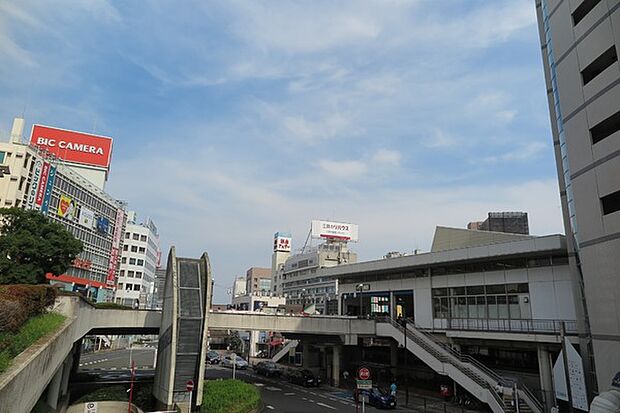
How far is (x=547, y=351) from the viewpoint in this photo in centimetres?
3062

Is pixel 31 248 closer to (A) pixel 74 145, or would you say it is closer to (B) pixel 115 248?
(A) pixel 74 145

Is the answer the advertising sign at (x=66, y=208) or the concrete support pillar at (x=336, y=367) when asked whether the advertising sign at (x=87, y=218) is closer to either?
the advertising sign at (x=66, y=208)

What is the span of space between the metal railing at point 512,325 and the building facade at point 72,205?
36.1 meters

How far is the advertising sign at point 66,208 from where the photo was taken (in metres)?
56.0

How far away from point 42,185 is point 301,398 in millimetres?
40510

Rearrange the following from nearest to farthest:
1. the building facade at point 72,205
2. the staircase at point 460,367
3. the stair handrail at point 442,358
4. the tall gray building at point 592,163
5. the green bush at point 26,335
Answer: the green bush at point 26,335 → the tall gray building at point 592,163 → the stair handrail at point 442,358 → the staircase at point 460,367 → the building facade at point 72,205

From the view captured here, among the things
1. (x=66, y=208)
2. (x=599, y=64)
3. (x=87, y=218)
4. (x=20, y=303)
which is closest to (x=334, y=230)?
(x=87, y=218)

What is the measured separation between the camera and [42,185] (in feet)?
171

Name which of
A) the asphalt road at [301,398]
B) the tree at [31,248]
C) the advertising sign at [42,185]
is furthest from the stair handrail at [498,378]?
the advertising sign at [42,185]

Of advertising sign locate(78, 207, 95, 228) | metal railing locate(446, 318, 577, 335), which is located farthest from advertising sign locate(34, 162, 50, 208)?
metal railing locate(446, 318, 577, 335)

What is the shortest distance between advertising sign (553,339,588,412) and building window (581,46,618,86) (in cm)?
1589

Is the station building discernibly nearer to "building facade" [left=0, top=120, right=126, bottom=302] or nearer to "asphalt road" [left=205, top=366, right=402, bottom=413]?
"asphalt road" [left=205, top=366, right=402, bottom=413]

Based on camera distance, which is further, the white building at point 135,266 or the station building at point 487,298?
the white building at point 135,266

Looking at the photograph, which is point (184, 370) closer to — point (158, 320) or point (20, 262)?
point (158, 320)
